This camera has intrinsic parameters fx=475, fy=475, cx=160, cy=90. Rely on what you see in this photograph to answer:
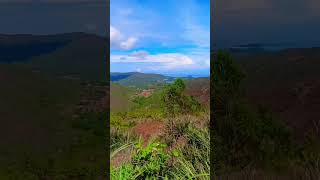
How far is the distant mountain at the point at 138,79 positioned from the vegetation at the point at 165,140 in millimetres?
131

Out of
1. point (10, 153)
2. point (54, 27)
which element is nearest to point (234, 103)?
point (54, 27)

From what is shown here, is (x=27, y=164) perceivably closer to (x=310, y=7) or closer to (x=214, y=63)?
(x=214, y=63)

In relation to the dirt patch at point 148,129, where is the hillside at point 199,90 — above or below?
above

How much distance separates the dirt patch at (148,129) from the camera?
13.1ft

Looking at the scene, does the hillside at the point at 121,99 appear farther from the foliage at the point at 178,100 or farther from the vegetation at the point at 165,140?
the foliage at the point at 178,100

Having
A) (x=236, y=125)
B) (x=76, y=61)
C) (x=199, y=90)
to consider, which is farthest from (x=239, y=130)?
(x=76, y=61)

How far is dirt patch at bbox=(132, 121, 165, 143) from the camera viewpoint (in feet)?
13.1

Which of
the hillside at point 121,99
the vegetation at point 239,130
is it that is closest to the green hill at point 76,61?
the hillside at point 121,99

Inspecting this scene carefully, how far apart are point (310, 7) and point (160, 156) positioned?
5.15 ft

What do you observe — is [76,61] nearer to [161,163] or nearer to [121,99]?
[121,99]

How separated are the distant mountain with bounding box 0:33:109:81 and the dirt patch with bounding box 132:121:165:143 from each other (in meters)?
0.57

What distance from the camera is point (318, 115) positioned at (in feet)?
11.7

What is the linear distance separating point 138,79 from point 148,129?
44cm

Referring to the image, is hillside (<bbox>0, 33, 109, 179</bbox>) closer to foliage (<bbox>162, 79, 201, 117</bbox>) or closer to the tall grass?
the tall grass
